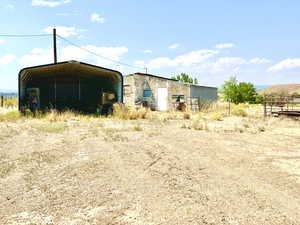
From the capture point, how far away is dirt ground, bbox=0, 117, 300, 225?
11.0 feet

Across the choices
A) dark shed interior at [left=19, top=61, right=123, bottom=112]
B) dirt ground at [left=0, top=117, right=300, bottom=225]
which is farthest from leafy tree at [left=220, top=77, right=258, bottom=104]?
dirt ground at [left=0, top=117, right=300, bottom=225]

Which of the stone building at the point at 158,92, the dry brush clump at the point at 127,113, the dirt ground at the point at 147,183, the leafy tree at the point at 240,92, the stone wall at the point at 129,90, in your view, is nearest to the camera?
the dirt ground at the point at 147,183

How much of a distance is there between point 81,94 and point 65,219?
1931cm

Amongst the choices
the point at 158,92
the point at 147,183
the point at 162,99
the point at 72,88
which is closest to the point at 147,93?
the point at 158,92

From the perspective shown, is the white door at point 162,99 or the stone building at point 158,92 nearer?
the stone building at point 158,92

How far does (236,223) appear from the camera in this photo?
10.3 feet

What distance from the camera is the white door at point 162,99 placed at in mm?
24422

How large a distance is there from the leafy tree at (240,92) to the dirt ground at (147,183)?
36.4 m

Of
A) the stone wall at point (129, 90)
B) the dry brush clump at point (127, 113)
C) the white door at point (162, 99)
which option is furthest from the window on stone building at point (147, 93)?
the dry brush clump at point (127, 113)

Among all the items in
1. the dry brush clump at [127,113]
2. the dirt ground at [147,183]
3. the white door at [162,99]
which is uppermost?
the white door at [162,99]

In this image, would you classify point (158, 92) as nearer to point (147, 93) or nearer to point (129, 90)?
point (147, 93)

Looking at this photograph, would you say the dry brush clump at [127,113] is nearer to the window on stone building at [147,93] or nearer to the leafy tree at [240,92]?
the window on stone building at [147,93]

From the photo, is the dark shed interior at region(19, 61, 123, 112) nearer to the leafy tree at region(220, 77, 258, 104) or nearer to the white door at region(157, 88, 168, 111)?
the white door at region(157, 88, 168, 111)

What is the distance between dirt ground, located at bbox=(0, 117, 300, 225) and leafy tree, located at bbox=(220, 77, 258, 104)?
1433 inches
